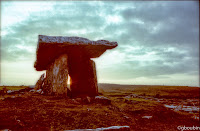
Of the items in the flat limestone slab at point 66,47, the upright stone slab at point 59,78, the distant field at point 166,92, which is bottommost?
the distant field at point 166,92

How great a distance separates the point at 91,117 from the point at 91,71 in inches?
255

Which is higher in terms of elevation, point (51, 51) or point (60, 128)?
point (51, 51)

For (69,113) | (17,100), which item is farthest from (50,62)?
(69,113)

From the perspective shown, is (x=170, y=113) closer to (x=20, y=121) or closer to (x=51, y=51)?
(x=20, y=121)

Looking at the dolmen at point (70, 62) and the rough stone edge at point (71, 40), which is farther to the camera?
the dolmen at point (70, 62)

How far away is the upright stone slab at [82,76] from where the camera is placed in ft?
35.2

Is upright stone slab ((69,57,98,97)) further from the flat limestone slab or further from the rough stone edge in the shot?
the rough stone edge

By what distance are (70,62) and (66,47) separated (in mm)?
2146

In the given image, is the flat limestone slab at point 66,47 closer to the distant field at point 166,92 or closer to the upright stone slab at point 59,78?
the upright stone slab at point 59,78

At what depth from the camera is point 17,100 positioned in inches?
242

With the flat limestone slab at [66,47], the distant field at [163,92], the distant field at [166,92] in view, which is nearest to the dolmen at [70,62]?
the flat limestone slab at [66,47]

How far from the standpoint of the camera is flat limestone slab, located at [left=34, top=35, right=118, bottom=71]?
27.1 feet

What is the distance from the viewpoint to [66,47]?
8992 millimetres

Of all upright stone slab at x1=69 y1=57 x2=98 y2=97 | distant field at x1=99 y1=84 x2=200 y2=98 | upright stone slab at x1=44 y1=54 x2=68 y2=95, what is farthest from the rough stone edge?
distant field at x1=99 y1=84 x2=200 y2=98
